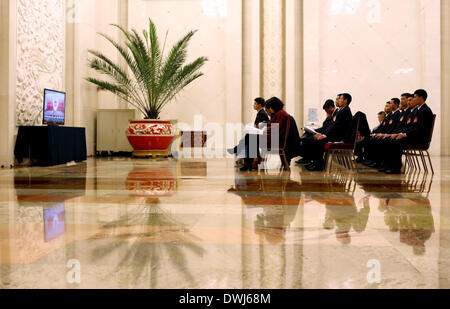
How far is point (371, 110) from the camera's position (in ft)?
42.4

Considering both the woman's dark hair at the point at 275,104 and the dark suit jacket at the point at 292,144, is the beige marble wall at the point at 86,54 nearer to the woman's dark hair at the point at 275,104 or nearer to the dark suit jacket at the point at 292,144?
the woman's dark hair at the point at 275,104

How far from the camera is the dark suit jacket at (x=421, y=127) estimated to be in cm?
719

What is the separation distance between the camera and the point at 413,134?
7258mm

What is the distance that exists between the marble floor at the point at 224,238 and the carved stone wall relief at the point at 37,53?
435 cm

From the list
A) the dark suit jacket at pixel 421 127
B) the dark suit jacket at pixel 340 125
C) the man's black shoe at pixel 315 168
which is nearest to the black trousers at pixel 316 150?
the man's black shoe at pixel 315 168

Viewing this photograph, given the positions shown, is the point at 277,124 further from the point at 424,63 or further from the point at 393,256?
the point at 424,63

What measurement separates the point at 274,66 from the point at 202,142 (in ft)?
9.47

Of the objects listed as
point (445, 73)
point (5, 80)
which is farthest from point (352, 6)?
point (5, 80)

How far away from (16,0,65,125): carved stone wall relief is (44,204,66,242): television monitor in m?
5.51

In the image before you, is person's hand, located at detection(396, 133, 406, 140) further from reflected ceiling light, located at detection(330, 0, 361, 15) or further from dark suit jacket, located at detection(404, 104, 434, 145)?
reflected ceiling light, located at detection(330, 0, 361, 15)

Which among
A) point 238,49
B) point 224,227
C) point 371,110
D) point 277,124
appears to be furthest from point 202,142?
point 224,227

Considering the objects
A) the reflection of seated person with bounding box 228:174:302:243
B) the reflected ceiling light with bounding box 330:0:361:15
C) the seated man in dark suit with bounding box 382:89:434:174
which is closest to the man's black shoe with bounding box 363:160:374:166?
the seated man in dark suit with bounding box 382:89:434:174

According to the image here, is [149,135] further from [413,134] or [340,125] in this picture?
[413,134]

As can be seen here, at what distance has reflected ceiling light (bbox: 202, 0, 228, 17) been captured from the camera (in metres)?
13.1
